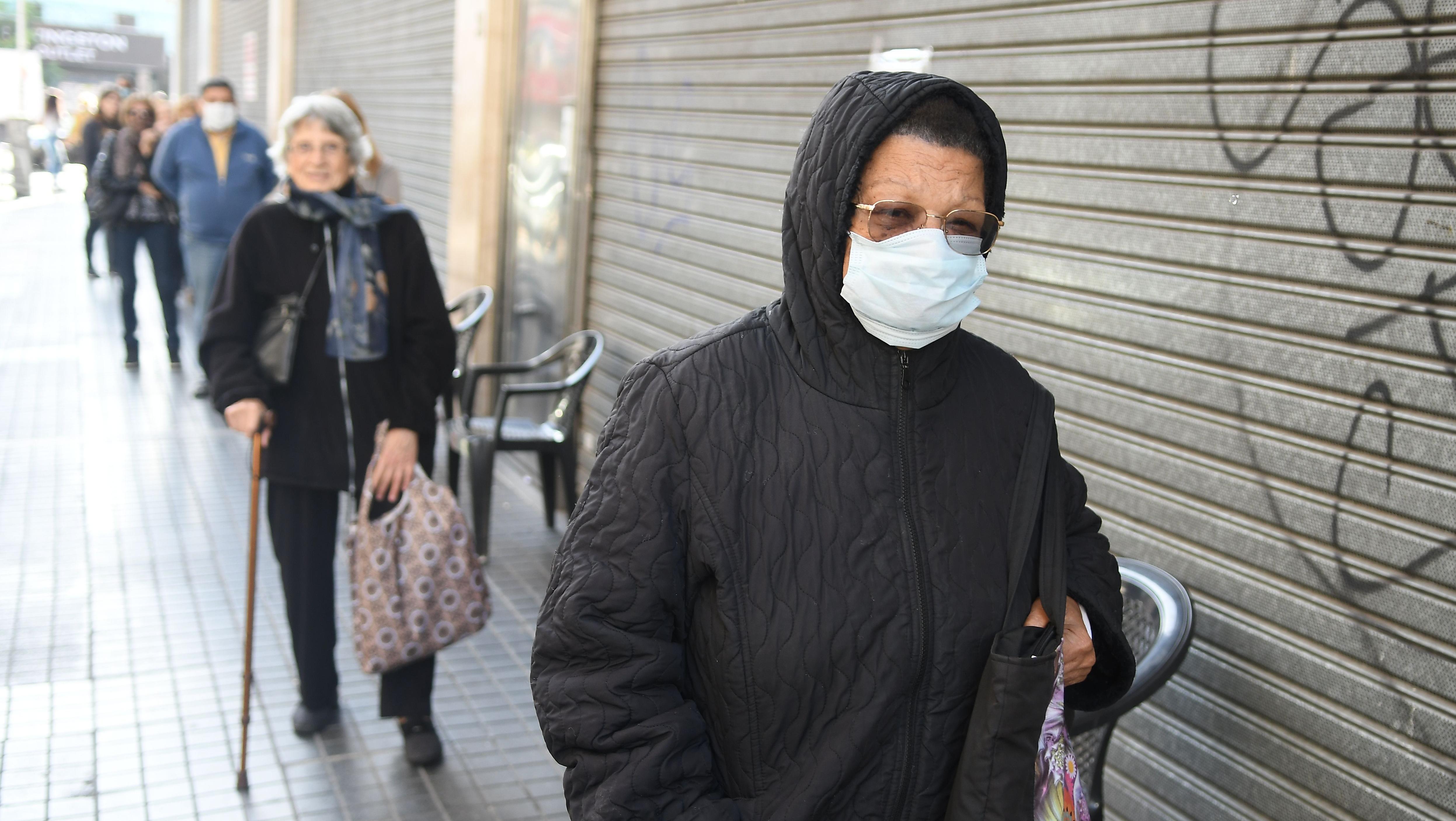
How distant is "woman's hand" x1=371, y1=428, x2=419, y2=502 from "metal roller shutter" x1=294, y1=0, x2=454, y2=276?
19.3 feet

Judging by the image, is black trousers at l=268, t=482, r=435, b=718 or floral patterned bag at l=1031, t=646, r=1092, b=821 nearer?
floral patterned bag at l=1031, t=646, r=1092, b=821

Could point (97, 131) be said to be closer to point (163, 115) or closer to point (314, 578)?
point (163, 115)

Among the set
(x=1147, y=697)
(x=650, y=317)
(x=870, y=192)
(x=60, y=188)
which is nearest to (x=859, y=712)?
(x=870, y=192)

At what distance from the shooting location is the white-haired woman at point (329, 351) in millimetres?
4273

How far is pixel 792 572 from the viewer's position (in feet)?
6.07

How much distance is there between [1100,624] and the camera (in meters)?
2.12

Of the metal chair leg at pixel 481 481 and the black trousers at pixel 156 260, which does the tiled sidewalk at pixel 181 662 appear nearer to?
the metal chair leg at pixel 481 481

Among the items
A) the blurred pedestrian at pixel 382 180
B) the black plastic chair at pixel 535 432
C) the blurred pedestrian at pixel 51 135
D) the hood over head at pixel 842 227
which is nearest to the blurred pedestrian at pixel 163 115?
the blurred pedestrian at pixel 382 180

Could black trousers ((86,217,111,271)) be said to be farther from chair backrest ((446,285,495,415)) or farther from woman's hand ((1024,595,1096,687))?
woman's hand ((1024,595,1096,687))

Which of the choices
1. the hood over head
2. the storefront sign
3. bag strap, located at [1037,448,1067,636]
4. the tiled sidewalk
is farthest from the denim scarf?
the storefront sign

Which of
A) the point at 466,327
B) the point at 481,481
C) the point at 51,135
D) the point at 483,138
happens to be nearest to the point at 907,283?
the point at 481,481

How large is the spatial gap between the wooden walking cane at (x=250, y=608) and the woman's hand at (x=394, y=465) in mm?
399

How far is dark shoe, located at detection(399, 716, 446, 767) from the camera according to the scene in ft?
14.7

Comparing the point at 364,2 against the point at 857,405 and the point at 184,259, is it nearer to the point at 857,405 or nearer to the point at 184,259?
the point at 184,259
